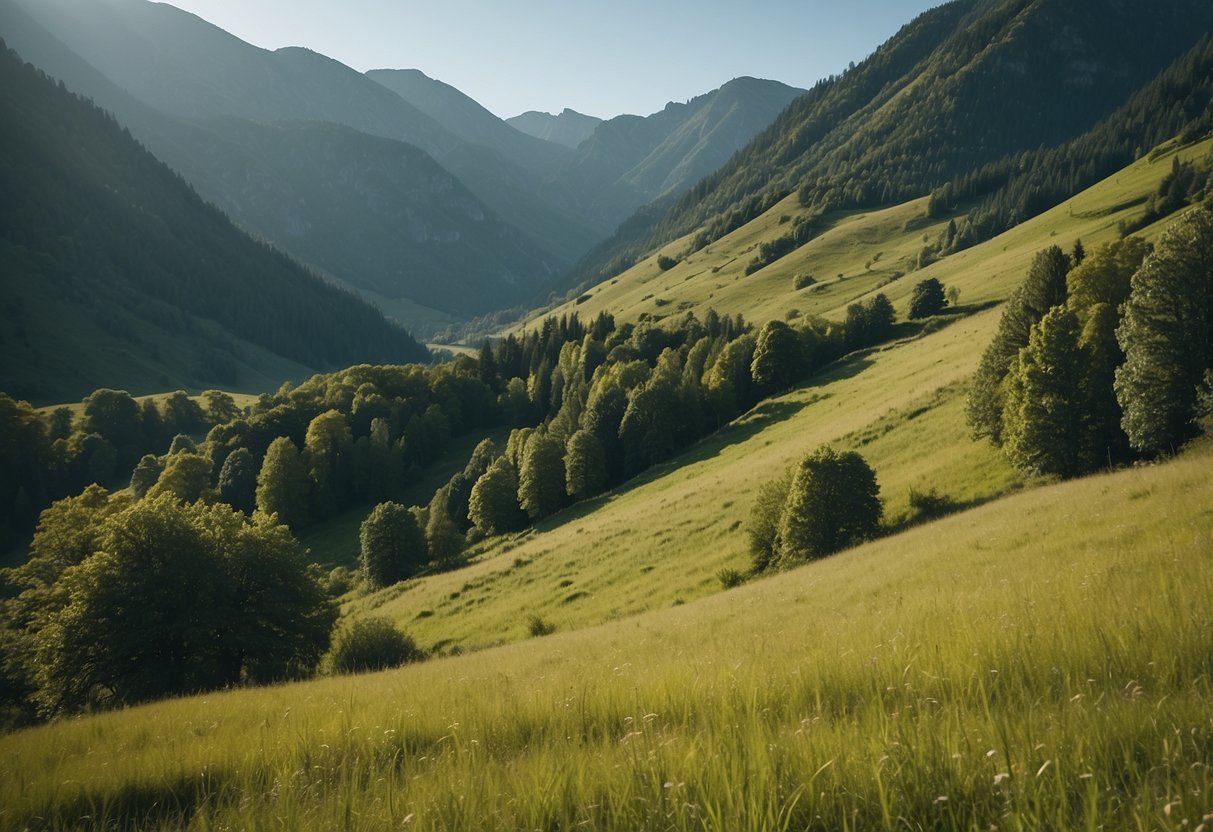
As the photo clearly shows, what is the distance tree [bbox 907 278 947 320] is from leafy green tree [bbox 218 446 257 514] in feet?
340

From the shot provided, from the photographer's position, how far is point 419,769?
4.30m

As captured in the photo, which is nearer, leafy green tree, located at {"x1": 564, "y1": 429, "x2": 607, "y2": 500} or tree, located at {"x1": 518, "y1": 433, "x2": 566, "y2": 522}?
tree, located at {"x1": 518, "y1": 433, "x2": 566, "y2": 522}

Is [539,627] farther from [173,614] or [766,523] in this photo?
[173,614]

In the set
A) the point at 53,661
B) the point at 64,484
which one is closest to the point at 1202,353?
the point at 53,661

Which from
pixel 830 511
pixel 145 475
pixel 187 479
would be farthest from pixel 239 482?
pixel 830 511

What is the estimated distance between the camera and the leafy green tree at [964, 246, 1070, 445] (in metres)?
36.7

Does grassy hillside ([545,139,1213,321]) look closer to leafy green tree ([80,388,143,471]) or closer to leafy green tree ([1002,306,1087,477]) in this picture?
leafy green tree ([1002,306,1087,477])

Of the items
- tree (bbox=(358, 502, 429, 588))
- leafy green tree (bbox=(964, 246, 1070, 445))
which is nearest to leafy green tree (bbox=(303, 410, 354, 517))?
tree (bbox=(358, 502, 429, 588))

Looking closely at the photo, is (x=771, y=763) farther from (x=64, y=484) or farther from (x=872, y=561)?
(x=64, y=484)

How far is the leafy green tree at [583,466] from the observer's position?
240ft

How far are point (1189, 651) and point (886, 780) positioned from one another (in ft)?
8.70

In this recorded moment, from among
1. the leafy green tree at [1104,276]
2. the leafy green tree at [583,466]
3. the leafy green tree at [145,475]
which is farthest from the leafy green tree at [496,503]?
the leafy green tree at [1104,276]

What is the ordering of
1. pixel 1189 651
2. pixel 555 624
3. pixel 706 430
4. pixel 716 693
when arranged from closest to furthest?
pixel 1189 651
pixel 716 693
pixel 555 624
pixel 706 430

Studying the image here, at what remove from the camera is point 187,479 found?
8800cm
